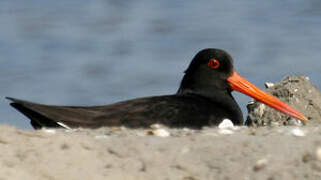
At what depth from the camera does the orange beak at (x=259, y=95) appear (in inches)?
409

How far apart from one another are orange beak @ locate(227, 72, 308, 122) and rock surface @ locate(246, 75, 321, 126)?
0.57 ft

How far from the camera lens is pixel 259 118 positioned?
10.7 metres

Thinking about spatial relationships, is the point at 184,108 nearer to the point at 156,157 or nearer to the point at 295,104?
the point at 295,104

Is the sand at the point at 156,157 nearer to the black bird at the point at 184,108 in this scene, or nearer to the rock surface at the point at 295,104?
the black bird at the point at 184,108

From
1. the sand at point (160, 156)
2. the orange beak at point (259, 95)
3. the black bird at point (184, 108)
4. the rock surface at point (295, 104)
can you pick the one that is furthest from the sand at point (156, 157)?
the rock surface at point (295, 104)

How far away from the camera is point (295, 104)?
424 inches

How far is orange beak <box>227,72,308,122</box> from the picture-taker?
34.1 ft

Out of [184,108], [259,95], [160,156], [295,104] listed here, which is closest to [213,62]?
[259,95]

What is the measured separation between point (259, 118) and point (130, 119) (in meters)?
2.35

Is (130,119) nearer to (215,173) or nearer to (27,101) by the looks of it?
(27,101)

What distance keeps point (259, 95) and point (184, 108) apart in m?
1.76

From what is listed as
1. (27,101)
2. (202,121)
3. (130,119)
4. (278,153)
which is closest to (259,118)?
(202,121)

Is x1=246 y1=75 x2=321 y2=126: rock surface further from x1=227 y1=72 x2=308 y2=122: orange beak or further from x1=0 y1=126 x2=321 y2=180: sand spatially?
x1=0 y1=126 x2=321 y2=180: sand

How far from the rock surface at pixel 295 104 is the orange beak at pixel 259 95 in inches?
6.9
